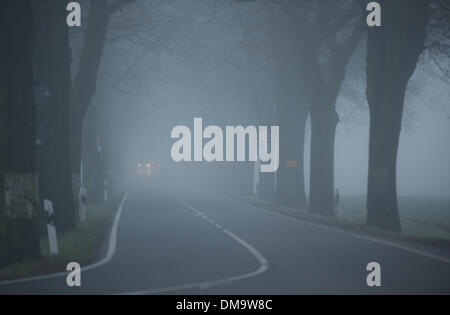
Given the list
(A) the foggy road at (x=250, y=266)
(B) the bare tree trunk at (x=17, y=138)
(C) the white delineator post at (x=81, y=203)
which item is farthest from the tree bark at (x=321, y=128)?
(B) the bare tree trunk at (x=17, y=138)

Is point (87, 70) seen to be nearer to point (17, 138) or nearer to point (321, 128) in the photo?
point (321, 128)

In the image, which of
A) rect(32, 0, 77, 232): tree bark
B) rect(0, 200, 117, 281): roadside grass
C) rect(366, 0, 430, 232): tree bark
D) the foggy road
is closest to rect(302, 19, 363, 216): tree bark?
rect(366, 0, 430, 232): tree bark

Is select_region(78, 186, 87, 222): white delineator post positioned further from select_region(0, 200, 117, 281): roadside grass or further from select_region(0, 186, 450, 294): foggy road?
select_region(0, 186, 450, 294): foggy road

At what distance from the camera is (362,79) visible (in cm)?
3856

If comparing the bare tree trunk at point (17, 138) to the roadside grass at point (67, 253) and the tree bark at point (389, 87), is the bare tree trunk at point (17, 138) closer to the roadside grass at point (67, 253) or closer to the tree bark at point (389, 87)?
the roadside grass at point (67, 253)

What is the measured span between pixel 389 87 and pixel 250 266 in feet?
32.4

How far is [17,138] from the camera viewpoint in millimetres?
12109

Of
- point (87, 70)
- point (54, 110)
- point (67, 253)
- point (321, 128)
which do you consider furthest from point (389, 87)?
point (67, 253)

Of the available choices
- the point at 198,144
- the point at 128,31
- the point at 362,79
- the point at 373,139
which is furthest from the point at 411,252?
the point at 198,144

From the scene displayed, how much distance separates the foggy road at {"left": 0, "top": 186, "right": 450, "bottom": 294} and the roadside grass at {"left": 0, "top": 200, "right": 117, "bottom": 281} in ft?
1.88

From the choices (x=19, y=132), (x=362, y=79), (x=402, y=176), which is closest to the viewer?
(x=19, y=132)

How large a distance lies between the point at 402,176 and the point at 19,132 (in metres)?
95.9

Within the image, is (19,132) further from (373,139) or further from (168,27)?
(168,27)

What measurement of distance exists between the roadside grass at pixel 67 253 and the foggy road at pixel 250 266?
57cm
